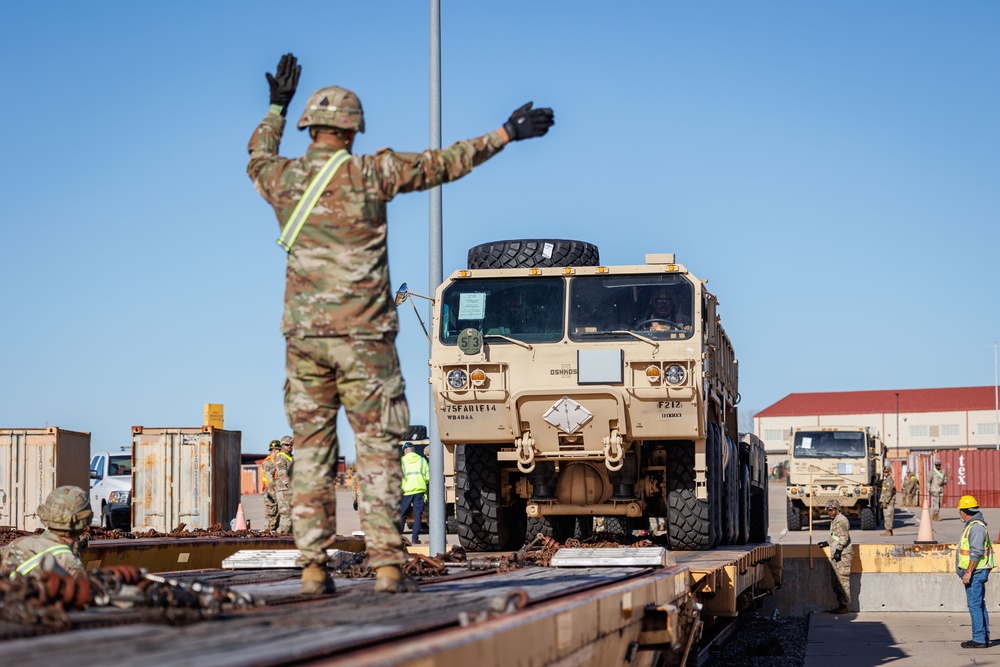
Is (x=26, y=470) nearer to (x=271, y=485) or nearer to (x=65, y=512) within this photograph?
(x=271, y=485)

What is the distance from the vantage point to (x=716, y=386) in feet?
41.7

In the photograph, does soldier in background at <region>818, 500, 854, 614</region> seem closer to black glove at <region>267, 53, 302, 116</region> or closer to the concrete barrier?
the concrete barrier

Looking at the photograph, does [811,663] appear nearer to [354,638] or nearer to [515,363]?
[515,363]

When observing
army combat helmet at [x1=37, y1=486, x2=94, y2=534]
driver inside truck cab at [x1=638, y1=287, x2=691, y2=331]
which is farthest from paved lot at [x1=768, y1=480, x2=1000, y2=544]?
army combat helmet at [x1=37, y1=486, x2=94, y2=534]

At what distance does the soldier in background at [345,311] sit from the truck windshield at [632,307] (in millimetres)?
6220

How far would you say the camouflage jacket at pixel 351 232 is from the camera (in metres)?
5.14

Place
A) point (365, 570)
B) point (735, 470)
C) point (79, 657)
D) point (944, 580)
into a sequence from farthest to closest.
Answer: point (944, 580) → point (735, 470) → point (365, 570) → point (79, 657)

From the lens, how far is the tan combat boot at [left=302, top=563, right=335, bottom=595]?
5.12 metres

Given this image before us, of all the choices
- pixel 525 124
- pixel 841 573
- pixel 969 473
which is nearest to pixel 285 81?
pixel 525 124

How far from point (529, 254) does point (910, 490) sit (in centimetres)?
3947

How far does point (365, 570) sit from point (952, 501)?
5068 centimetres

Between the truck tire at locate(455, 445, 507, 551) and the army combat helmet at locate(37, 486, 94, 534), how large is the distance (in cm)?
611

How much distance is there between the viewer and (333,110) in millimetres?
5238

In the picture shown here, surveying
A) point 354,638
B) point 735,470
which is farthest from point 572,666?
point 735,470
